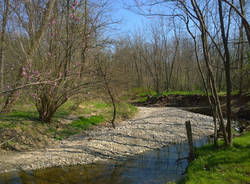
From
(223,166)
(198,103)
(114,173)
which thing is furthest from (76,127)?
(198,103)

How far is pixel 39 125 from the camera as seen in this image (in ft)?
28.0

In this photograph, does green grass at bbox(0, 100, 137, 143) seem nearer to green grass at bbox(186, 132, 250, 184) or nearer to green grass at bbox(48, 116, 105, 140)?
green grass at bbox(48, 116, 105, 140)

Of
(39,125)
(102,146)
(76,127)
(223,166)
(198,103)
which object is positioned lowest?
(102,146)

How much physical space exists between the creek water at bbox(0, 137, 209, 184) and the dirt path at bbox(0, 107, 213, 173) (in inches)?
15.9

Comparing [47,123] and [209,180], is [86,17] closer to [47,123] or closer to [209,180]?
[47,123]

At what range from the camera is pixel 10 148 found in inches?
268

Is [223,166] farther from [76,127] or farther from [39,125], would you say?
[39,125]

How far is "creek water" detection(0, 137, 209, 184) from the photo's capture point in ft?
16.7

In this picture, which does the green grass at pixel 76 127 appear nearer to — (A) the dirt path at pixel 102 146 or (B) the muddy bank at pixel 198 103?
(A) the dirt path at pixel 102 146

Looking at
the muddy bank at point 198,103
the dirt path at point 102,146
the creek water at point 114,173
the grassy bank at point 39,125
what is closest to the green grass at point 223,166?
the creek water at point 114,173

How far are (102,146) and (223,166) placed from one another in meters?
4.18

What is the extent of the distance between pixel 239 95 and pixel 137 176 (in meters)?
14.2

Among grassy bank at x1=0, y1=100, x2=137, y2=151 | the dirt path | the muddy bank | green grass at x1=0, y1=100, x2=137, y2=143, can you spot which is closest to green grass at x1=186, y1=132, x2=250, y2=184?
the dirt path

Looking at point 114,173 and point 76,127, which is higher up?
point 76,127
